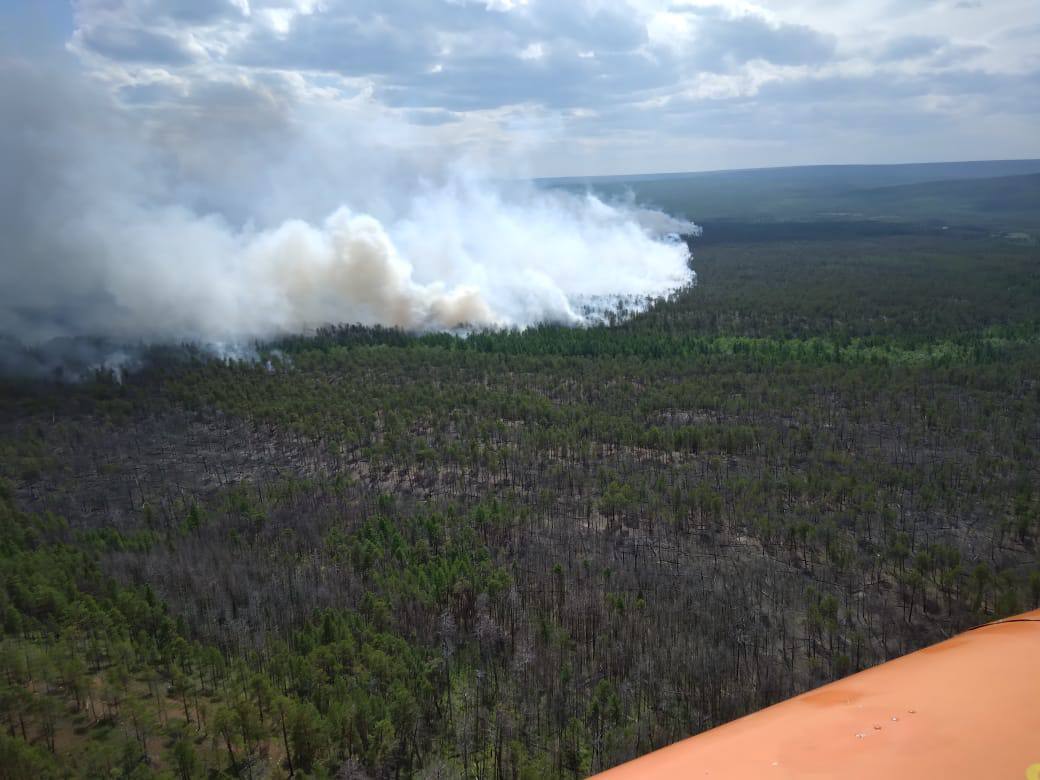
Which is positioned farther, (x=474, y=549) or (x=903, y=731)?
(x=474, y=549)

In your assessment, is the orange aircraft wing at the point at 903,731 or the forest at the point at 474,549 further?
the forest at the point at 474,549

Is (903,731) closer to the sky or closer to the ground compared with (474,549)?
closer to the sky

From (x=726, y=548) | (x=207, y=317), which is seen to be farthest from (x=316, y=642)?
(x=207, y=317)

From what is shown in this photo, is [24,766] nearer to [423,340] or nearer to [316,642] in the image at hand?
[316,642]

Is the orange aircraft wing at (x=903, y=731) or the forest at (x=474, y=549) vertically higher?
the orange aircraft wing at (x=903, y=731)
